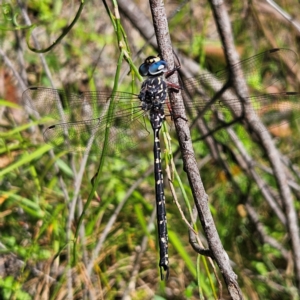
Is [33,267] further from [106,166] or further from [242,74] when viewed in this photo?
[242,74]

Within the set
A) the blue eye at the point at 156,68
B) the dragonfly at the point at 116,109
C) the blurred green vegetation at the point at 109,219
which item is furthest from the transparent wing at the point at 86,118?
the blue eye at the point at 156,68

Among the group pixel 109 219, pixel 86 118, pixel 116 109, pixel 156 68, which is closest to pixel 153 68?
pixel 156 68

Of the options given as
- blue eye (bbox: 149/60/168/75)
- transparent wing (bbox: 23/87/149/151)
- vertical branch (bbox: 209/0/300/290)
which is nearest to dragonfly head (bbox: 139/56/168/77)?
blue eye (bbox: 149/60/168/75)

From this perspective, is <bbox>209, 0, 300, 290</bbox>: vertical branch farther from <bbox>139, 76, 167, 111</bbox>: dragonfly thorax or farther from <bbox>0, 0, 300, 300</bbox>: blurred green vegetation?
<bbox>139, 76, 167, 111</bbox>: dragonfly thorax

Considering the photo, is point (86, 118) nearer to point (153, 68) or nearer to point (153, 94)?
point (153, 94)

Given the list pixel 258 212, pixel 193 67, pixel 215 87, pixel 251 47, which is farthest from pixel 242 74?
pixel 251 47

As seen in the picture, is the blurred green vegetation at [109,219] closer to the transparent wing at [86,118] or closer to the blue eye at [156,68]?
the transparent wing at [86,118]
